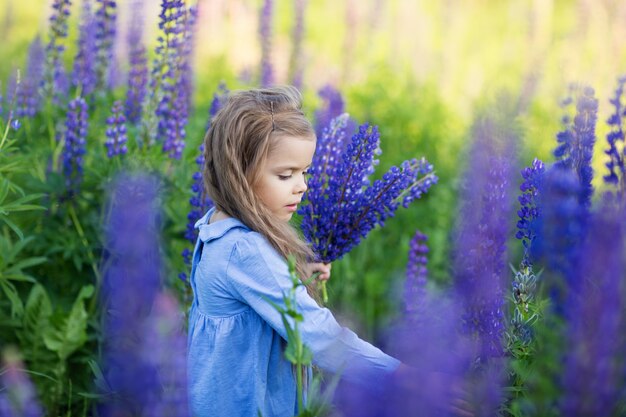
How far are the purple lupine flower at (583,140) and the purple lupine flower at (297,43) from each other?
3.37m

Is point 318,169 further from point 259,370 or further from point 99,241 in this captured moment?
point 99,241

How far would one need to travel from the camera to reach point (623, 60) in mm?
7598

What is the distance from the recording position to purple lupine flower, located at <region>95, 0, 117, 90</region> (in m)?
4.05

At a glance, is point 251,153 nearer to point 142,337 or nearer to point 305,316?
point 305,316

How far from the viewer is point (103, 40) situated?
4125 millimetres

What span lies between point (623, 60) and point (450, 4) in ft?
5.38

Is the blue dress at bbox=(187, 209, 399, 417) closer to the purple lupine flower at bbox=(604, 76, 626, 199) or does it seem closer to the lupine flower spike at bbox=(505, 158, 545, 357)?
the lupine flower spike at bbox=(505, 158, 545, 357)

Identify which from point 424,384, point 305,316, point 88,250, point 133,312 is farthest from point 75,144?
point 424,384

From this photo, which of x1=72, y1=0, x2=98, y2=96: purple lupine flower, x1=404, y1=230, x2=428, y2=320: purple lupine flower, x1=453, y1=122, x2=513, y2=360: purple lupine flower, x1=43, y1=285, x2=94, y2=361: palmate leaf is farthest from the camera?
x1=72, y1=0, x2=98, y2=96: purple lupine flower

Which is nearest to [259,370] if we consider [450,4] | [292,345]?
[292,345]

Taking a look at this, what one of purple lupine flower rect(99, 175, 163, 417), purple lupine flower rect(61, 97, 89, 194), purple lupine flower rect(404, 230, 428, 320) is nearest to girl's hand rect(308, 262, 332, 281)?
purple lupine flower rect(404, 230, 428, 320)

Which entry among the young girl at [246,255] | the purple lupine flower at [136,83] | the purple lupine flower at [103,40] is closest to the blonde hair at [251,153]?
the young girl at [246,255]

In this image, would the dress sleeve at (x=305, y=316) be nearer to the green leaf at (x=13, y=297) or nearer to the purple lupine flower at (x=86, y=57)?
the green leaf at (x=13, y=297)

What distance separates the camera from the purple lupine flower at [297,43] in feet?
18.9
